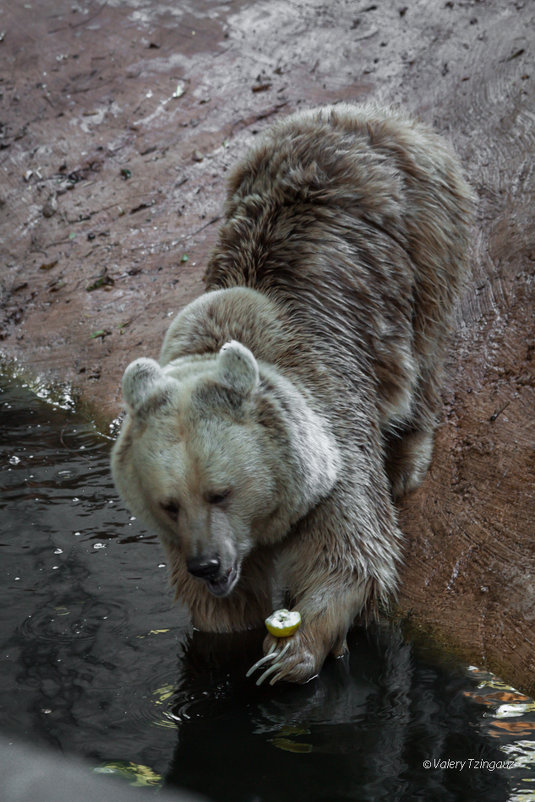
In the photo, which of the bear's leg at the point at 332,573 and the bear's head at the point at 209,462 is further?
the bear's leg at the point at 332,573

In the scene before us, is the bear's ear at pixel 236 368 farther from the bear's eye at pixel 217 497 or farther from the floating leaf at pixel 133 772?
the floating leaf at pixel 133 772

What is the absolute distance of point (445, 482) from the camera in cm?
521

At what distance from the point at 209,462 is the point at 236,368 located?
44cm

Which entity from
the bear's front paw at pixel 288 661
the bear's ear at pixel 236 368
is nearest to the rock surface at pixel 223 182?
the bear's front paw at pixel 288 661

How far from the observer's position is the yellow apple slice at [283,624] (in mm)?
4074

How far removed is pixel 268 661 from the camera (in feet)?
13.4

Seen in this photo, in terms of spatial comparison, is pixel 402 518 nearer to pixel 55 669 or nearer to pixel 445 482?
pixel 445 482

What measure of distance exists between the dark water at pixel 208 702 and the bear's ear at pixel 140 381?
119 cm

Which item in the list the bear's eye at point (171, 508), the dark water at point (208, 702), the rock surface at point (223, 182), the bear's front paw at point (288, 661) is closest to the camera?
the dark water at point (208, 702)

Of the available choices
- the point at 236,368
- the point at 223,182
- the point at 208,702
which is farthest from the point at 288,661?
the point at 223,182

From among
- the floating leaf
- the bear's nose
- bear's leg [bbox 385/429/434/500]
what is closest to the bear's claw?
the bear's nose

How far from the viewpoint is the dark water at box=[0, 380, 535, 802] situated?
10.8 ft

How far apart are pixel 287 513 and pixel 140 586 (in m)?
1.08

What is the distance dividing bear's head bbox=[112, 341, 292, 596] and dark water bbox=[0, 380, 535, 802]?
0.54 metres
